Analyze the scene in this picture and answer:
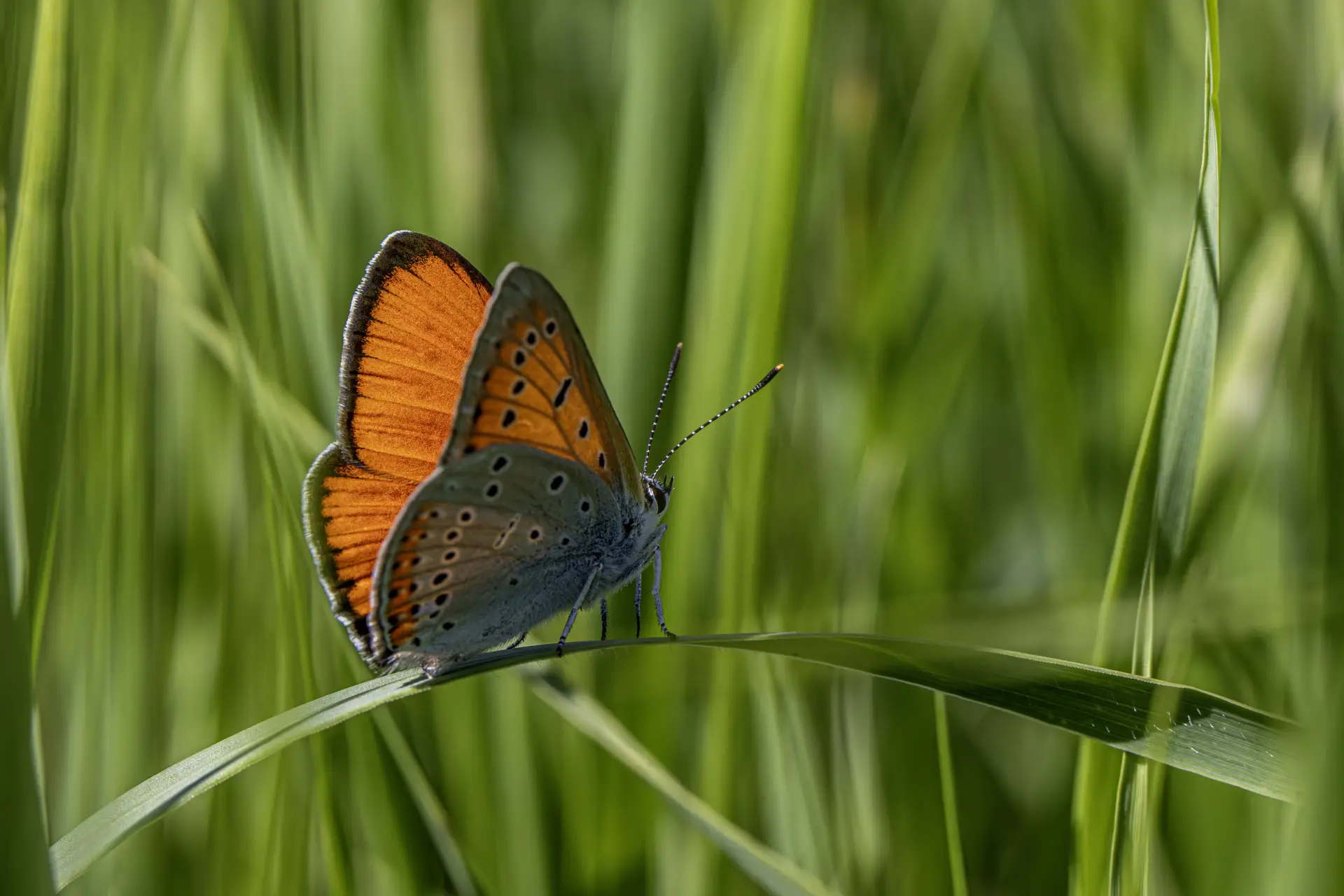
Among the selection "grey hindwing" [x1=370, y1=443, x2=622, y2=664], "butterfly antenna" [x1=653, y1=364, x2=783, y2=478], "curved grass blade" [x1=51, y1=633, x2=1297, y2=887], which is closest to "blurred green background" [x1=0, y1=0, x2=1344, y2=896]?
"butterfly antenna" [x1=653, y1=364, x2=783, y2=478]

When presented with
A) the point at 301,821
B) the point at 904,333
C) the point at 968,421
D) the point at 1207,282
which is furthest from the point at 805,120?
the point at 301,821

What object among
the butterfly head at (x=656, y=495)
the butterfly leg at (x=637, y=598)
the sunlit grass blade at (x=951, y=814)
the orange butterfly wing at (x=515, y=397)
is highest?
the orange butterfly wing at (x=515, y=397)

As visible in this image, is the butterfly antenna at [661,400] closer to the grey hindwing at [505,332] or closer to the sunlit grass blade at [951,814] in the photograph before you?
the grey hindwing at [505,332]

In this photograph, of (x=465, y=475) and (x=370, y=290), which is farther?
(x=370, y=290)

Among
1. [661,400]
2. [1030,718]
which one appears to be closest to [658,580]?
[661,400]

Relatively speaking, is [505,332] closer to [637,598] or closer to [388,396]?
[388,396]

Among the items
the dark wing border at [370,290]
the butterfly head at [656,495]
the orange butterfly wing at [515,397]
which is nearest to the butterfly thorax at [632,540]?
the butterfly head at [656,495]

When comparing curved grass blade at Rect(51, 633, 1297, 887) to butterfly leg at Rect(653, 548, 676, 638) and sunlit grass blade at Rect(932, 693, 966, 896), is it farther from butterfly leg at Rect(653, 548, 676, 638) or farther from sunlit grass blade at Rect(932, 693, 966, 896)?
butterfly leg at Rect(653, 548, 676, 638)
